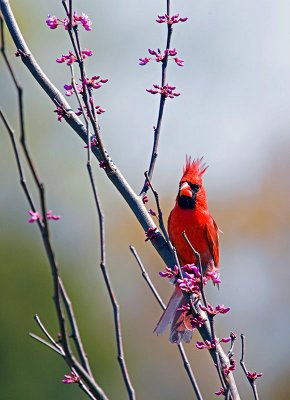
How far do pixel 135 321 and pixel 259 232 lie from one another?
3707 millimetres

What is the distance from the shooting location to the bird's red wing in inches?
179

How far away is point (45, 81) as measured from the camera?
3.34m

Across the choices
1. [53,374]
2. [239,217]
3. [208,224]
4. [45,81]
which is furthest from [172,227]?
[239,217]

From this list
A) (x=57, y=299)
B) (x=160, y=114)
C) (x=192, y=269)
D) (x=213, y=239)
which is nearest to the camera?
(x=57, y=299)

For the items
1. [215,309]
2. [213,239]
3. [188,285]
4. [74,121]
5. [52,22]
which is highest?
[52,22]

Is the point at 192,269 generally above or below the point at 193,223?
below

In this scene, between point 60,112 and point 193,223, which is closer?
point 60,112

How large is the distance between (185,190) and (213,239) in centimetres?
32

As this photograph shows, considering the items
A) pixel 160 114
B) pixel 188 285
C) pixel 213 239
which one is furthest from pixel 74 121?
pixel 213 239

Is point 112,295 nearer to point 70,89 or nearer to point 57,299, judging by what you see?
point 57,299

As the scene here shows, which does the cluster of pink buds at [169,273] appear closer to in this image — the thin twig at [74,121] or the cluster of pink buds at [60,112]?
the thin twig at [74,121]

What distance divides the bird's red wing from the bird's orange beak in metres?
0.22

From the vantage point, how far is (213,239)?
456 centimetres

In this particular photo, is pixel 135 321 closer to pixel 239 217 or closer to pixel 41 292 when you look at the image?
pixel 41 292
